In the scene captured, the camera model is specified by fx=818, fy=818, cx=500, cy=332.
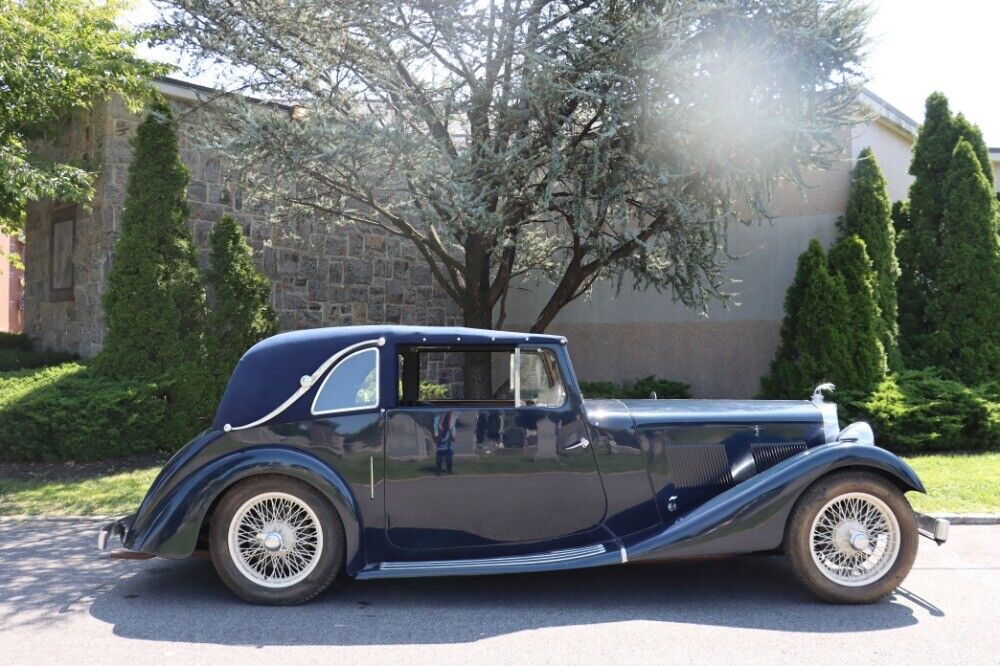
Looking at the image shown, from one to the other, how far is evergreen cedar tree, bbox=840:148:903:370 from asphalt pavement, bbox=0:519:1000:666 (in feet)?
19.8

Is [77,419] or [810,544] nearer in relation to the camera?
[810,544]

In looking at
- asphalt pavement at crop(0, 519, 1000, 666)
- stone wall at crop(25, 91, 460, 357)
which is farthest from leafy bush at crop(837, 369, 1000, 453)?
stone wall at crop(25, 91, 460, 357)

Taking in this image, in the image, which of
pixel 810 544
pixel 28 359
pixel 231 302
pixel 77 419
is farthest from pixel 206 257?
pixel 810 544

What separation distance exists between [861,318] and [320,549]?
838cm

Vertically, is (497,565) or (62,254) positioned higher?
(62,254)

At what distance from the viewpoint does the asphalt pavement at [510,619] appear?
3857 millimetres

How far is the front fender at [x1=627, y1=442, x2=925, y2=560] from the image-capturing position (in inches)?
179

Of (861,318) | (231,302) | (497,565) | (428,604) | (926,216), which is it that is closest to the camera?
(497,565)

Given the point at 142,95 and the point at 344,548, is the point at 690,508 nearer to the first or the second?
the point at 344,548

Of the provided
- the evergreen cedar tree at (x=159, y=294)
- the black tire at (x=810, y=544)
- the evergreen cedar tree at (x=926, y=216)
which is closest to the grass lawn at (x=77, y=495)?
the evergreen cedar tree at (x=159, y=294)

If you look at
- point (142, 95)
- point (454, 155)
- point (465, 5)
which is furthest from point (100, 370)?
point (465, 5)

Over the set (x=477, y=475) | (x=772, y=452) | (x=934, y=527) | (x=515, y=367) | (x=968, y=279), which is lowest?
(x=934, y=527)

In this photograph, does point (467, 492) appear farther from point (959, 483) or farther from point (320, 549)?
point (959, 483)

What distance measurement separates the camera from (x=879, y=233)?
1121 centimetres
